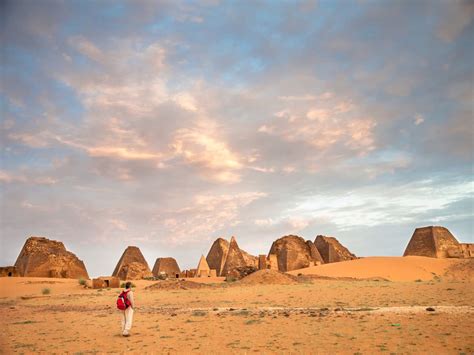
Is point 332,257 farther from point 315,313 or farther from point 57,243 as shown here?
point 315,313

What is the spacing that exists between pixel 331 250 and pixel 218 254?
13.0m

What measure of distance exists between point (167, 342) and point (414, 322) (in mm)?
5761

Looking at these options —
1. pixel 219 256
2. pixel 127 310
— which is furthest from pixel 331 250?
pixel 127 310

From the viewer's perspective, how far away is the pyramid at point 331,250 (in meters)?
46.6

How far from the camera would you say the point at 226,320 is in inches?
454

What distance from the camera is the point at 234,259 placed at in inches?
1602

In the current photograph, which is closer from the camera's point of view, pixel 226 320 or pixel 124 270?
pixel 226 320

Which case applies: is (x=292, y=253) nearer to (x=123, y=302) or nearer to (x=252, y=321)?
(x=252, y=321)

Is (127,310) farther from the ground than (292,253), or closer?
closer

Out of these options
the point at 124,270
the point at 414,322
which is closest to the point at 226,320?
the point at 414,322

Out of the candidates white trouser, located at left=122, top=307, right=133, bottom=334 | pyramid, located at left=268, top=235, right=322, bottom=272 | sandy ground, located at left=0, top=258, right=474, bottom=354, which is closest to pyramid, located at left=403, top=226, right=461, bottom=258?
pyramid, located at left=268, top=235, right=322, bottom=272

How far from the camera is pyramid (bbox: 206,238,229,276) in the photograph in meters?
45.6

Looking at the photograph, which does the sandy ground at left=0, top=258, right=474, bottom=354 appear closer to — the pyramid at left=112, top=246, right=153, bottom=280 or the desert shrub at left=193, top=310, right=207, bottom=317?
the desert shrub at left=193, top=310, right=207, bottom=317

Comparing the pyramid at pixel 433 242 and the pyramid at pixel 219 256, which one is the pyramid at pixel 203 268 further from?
the pyramid at pixel 433 242
